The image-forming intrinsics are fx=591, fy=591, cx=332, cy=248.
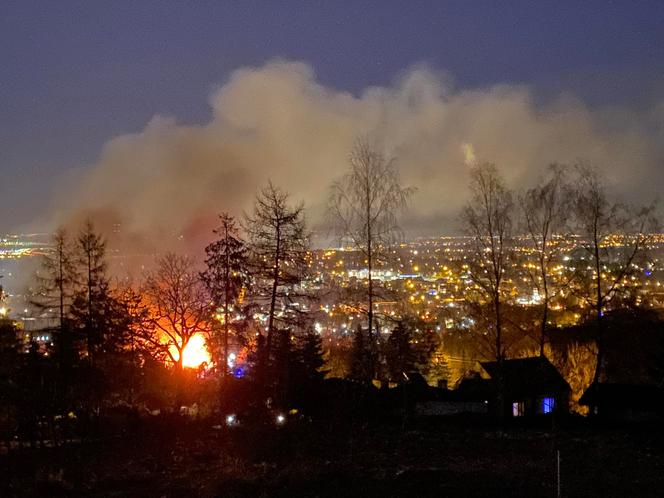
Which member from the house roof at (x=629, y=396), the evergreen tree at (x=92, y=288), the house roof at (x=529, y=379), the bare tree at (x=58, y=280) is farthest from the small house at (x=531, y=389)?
the bare tree at (x=58, y=280)

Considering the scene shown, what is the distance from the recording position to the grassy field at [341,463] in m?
10.8

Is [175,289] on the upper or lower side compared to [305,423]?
upper

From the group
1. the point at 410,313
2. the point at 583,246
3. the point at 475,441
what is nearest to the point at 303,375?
the point at 410,313

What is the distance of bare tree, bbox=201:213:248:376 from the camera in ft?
76.1

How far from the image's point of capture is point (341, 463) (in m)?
13.1

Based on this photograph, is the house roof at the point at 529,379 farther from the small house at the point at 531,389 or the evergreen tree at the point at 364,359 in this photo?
the evergreen tree at the point at 364,359

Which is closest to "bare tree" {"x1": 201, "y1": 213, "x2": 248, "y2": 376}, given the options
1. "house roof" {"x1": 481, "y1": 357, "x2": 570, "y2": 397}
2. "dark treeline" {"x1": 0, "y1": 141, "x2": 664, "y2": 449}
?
"dark treeline" {"x1": 0, "y1": 141, "x2": 664, "y2": 449}

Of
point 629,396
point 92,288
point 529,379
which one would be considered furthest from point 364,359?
point 629,396

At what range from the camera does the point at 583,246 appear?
68.3 feet

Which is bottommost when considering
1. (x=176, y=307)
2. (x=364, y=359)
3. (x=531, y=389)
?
(x=531, y=389)

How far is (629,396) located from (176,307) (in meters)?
22.1

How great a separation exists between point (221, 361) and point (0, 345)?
30.0 ft

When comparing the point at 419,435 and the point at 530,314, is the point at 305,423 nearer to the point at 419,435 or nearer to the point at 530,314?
the point at 419,435

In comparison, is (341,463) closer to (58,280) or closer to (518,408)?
(58,280)
